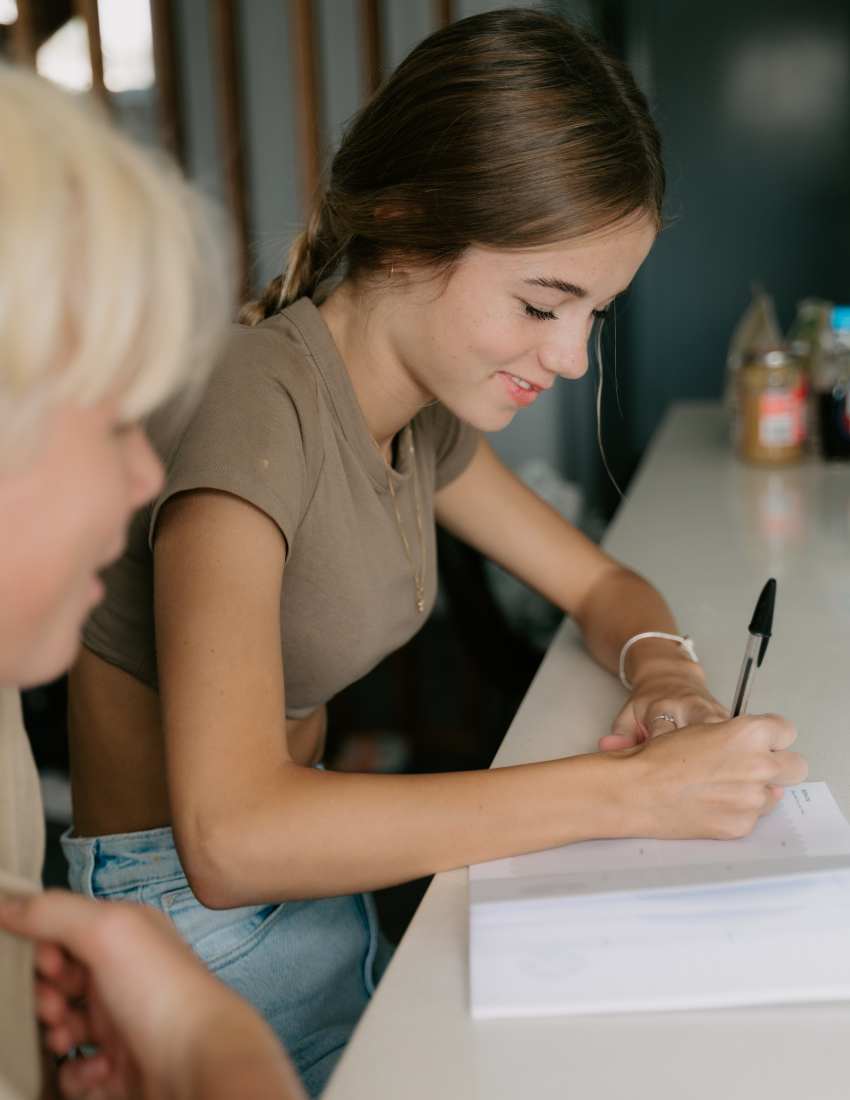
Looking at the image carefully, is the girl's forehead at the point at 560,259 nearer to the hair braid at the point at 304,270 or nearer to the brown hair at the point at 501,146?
the brown hair at the point at 501,146

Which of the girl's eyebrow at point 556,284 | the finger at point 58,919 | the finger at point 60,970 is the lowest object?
the finger at point 60,970

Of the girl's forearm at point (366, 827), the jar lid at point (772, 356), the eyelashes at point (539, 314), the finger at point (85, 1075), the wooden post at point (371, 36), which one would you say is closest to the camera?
the finger at point (85, 1075)

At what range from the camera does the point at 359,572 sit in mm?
938

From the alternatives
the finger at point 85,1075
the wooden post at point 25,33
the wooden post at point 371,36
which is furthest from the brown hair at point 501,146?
the wooden post at point 25,33

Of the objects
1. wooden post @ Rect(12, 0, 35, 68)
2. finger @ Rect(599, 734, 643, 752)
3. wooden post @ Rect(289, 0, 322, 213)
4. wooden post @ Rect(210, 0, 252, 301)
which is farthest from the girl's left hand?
wooden post @ Rect(12, 0, 35, 68)

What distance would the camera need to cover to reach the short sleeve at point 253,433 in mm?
772

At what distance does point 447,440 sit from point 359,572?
0.29 m

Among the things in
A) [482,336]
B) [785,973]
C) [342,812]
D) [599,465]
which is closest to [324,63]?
Answer: [599,465]

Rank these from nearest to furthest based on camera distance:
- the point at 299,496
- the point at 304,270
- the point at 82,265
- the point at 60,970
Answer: the point at 82,265, the point at 60,970, the point at 299,496, the point at 304,270

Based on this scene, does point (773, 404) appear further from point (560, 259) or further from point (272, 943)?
point (272, 943)

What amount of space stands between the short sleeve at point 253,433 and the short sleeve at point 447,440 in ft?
0.91

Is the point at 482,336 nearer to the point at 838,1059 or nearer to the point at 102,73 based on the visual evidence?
the point at 838,1059

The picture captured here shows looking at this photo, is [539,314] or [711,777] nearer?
[711,777]

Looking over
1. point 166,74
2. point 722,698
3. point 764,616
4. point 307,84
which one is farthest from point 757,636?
point 166,74
